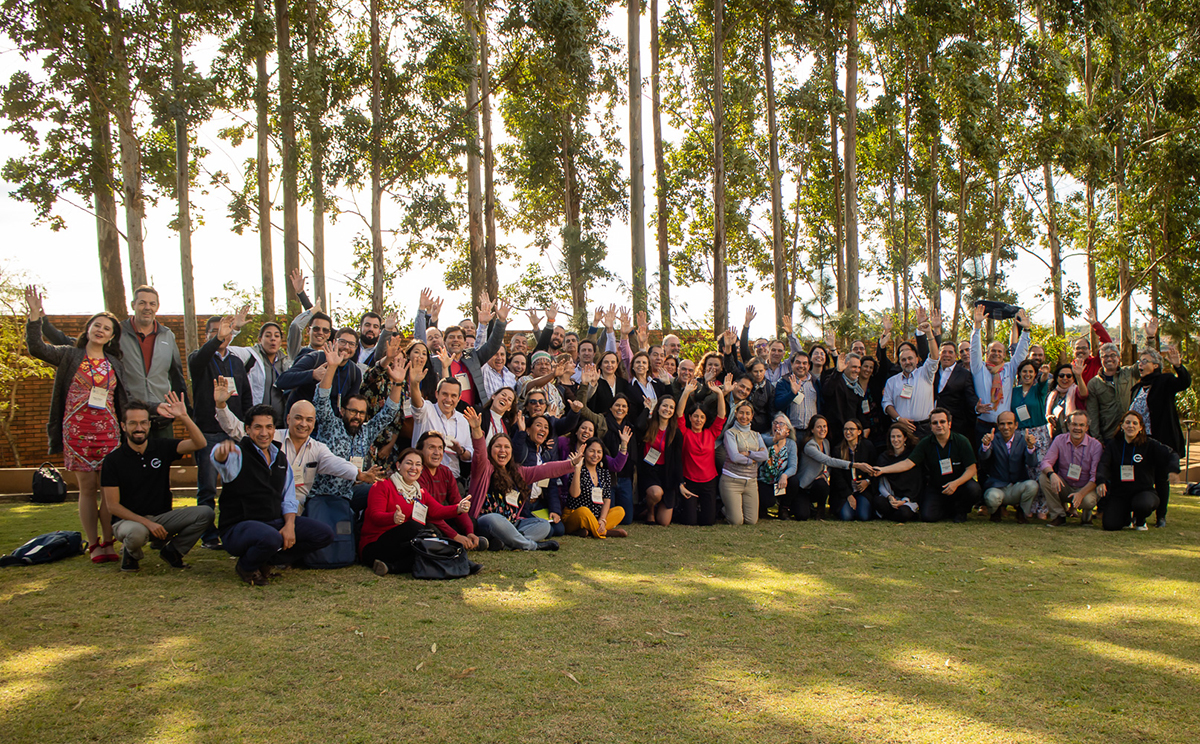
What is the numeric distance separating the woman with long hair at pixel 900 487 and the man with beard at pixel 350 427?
199 inches

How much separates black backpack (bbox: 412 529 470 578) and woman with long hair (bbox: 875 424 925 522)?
4.71m

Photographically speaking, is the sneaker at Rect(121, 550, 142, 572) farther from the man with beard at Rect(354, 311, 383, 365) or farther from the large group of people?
the man with beard at Rect(354, 311, 383, 365)

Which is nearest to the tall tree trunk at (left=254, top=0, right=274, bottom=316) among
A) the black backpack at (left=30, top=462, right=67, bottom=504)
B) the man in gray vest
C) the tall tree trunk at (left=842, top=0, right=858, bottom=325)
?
the black backpack at (left=30, top=462, right=67, bottom=504)

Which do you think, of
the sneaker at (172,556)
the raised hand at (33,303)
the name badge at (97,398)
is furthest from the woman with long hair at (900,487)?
the raised hand at (33,303)

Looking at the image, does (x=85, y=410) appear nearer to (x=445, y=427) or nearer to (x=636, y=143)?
(x=445, y=427)

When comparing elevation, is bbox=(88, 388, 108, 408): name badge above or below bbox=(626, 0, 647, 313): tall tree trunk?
below

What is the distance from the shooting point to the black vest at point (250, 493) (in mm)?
5078

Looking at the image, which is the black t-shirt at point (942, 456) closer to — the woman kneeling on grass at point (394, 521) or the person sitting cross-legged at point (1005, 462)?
the person sitting cross-legged at point (1005, 462)

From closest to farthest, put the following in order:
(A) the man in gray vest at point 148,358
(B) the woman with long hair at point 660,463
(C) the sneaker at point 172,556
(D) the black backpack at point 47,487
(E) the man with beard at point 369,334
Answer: (C) the sneaker at point 172,556 < (A) the man in gray vest at point 148,358 < (E) the man with beard at point 369,334 < (B) the woman with long hair at point 660,463 < (D) the black backpack at point 47,487

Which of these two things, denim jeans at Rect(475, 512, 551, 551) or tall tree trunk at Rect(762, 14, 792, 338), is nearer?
denim jeans at Rect(475, 512, 551, 551)

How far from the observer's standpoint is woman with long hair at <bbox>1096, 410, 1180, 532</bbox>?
743 centimetres

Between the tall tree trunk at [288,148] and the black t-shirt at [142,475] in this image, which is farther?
the tall tree trunk at [288,148]

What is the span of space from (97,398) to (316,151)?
895 cm

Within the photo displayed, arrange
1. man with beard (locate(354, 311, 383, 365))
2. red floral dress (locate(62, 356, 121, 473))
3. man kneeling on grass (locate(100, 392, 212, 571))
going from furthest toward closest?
man with beard (locate(354, 311, 383, 365)), red floral dress (locate(62, 356, 121, 473)), man kneeling on grass (locate(100, 392, 212, 571))
